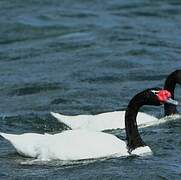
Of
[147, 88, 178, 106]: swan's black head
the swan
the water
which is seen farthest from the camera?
the swan

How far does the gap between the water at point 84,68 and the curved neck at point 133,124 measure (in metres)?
0.31

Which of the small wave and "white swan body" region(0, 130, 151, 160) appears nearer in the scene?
"white swan body" region(0, 130, 151, 160)

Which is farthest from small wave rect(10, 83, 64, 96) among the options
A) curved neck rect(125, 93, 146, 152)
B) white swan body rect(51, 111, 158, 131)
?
curved neck rect(125, 93, 146, 152)

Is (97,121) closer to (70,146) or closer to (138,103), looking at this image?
(138,103)

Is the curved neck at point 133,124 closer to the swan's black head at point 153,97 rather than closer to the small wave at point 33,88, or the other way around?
the swan's black head at point 153,97

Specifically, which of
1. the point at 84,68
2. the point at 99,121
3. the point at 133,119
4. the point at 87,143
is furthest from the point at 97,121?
the point at 84,68

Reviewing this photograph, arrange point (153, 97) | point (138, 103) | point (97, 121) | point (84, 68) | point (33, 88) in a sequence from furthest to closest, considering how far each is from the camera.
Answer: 1. point (84, 68)
2. point (33, 88)
3. point (97, 121)
4. point (138, 103)
5. point (153, 97)

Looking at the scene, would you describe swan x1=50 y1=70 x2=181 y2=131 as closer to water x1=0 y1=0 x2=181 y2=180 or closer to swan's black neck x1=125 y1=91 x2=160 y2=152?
water x1=0 y1=0 x2=181 y2=180

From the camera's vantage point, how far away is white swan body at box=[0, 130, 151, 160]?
14.0 m

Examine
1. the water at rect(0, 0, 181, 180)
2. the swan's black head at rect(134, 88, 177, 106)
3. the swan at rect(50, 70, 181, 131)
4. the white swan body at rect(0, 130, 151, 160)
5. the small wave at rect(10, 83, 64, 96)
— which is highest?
the swan's black head at rect(134, 88, 177, 106)

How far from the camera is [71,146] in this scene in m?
14.1

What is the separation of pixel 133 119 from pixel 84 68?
790 cm

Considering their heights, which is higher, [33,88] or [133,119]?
[133,119]

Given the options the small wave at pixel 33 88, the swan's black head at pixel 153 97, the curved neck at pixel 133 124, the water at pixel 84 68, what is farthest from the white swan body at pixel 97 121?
the small wave at pixel 33 88
